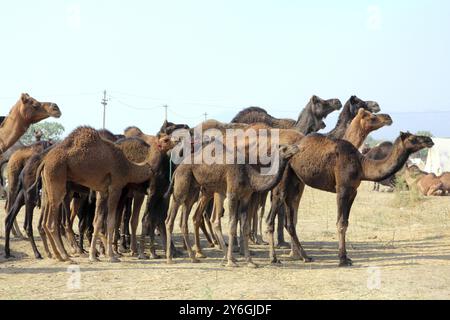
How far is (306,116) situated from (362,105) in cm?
122

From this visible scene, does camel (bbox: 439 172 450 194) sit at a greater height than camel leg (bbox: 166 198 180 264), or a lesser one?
greater

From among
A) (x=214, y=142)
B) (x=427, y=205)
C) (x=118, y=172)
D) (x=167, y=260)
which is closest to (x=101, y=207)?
(x=118, y=172)

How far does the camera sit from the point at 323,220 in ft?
58.9

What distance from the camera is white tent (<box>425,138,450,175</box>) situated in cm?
3853

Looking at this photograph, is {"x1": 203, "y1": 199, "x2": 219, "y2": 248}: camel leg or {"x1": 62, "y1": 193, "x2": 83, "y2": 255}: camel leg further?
{"x1": 203, "y1": 199, "x2": 219, "y2": 248}: camel leg

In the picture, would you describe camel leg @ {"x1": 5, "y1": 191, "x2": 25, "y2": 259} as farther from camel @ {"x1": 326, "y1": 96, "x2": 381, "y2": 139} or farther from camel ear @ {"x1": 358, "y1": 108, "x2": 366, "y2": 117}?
camel ear @ {"x1": 358, "y1": 108, "x2": 366, "y2": 117}

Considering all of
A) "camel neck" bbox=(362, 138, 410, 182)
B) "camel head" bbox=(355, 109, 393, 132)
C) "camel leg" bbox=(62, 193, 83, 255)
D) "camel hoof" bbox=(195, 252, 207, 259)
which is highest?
"camel head" bbox=(355, 109, 393, 132)

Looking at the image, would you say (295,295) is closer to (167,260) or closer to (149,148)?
(167,260)

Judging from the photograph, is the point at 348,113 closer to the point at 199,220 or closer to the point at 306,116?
the point at 306,116

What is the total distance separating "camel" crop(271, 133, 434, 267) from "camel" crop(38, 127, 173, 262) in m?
2.73

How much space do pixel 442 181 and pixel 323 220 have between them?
9.97 m

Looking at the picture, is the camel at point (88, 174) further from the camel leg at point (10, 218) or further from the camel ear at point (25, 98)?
the camel ear at point (25, 98)

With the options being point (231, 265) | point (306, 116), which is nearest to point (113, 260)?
point (231, 265)

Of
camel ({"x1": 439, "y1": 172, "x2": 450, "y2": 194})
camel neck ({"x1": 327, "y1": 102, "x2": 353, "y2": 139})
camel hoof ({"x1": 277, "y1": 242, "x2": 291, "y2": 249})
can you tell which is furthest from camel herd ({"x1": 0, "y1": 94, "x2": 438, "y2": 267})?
camel ({"x1": 439, "y1": 172, "x2": 450, "y2": 194})
